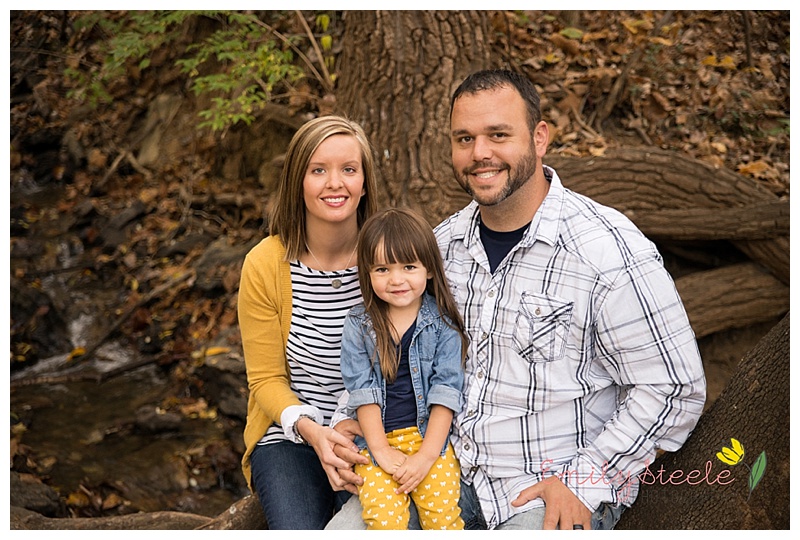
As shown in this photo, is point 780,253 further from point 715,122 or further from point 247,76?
point 247,76

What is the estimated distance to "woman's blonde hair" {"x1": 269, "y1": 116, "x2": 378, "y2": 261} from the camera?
274cm

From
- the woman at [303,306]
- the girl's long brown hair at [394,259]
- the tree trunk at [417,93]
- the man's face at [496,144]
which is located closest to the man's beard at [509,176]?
the man's face at [496,144]

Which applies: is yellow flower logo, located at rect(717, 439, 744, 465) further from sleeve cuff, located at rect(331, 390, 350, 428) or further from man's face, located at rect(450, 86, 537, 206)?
sleeve cuff, located at rect(331, 390, 350, 428)

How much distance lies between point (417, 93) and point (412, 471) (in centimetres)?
240

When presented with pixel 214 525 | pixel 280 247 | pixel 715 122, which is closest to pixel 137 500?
pixel 214 525

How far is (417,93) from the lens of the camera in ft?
13.9

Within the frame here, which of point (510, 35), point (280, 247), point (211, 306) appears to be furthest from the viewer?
point (211, 306)

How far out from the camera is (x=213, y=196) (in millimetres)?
7938

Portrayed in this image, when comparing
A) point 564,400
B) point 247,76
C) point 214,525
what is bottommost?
point 214,525

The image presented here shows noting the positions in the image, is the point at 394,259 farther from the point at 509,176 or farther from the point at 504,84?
the point at 504,84

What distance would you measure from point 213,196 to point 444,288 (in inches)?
227

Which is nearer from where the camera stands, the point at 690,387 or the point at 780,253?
the point at 690,387

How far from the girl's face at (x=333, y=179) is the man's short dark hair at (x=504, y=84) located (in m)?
0.44

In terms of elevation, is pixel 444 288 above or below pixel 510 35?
below
